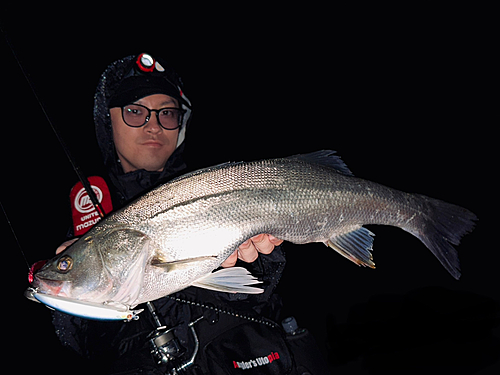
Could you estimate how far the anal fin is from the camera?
1.53 m

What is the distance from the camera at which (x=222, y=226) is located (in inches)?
51.7

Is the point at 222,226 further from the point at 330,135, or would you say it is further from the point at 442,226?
the point at 330,135

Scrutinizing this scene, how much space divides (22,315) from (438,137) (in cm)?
1210

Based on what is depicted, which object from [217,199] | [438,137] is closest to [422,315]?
[438,137]

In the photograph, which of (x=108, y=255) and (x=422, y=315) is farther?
(x=422, y=315)

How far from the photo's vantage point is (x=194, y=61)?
31.2 feet

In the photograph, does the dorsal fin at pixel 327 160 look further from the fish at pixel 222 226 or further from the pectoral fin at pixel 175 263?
the pectoral fin at pixel 175 263

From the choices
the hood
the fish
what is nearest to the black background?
the hood

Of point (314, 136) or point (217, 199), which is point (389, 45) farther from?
point (217, 199)

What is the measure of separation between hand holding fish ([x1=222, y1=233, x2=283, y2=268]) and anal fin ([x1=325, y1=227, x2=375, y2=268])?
0.32 metres

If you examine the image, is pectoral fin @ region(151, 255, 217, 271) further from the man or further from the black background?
the black background

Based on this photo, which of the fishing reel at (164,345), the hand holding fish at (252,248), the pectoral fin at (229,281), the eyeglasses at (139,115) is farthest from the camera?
the eyeglasses at (139,115)

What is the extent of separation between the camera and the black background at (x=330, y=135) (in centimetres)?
602

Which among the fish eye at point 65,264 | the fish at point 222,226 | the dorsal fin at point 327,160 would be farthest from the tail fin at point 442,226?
the fish eye at point 65,264
